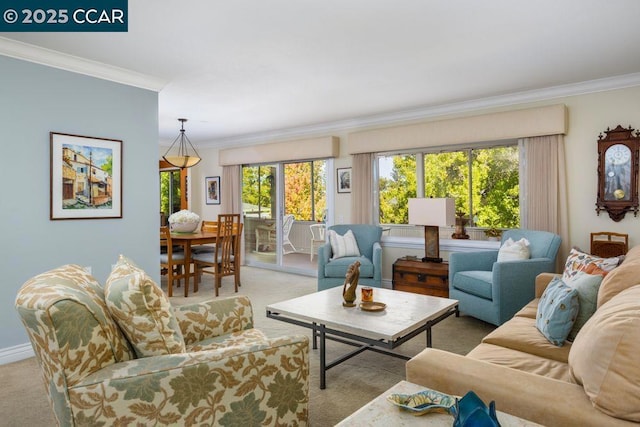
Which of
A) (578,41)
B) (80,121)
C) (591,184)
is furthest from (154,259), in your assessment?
(591,184)

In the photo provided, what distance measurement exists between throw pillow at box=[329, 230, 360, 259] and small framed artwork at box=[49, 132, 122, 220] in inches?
99.4

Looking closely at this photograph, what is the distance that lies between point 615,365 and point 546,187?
144 inches

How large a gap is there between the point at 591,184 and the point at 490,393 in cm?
370

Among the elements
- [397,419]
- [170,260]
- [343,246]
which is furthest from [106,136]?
[397,419]

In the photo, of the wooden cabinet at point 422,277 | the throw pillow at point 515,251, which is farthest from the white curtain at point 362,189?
the throw pillow at point 515,251

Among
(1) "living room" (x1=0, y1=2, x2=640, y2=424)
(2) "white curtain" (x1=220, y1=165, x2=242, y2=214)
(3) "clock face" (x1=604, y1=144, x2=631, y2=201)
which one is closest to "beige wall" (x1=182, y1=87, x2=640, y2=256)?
(1) "living room" (x1=0, y1=2, x2=640, y2=424)

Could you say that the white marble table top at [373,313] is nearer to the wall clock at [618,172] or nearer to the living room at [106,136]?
the living room at [106,136]

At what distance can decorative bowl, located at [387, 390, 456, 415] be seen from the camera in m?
1.16

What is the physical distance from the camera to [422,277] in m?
4.50

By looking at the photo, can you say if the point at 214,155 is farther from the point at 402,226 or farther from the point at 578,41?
the point at 578,41

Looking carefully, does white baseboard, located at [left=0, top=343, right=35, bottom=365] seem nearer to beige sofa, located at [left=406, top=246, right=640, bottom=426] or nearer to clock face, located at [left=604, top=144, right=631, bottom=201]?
beige sofa, located at [left=406, top=246, right=640, bottom=426]

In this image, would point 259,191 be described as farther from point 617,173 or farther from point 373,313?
point 617,173

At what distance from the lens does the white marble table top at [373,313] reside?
92.9 inches

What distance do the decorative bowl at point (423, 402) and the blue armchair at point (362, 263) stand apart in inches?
136
